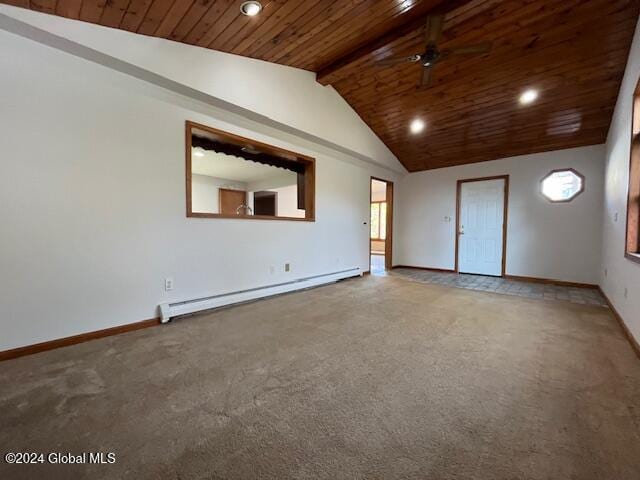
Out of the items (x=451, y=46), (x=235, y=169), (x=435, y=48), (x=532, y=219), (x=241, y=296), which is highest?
(x=451, y=46)

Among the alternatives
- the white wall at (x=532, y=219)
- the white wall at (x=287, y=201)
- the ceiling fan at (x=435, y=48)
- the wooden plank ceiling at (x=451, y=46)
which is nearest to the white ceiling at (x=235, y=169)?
the white wall at (x=287, y=201)

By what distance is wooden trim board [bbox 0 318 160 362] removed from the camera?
82.7 inches

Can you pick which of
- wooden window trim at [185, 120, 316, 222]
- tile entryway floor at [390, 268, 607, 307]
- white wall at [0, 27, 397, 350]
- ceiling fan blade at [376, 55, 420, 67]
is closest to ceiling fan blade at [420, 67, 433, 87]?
ceiling fan blade at [376, 55, 420, 67]

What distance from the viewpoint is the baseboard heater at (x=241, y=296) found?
114 inches

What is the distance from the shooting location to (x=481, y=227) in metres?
5.70

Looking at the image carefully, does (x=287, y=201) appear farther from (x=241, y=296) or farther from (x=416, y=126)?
(x=241, y=296)

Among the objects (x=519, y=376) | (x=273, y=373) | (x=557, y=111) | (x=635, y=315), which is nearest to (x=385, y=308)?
(x=519, y=376)

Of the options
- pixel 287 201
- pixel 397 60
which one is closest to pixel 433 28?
pixel 397 60

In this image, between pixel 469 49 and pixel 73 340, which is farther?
pixel 469 49

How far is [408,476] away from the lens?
3.55 feet

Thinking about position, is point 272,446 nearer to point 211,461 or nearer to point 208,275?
point 211,461

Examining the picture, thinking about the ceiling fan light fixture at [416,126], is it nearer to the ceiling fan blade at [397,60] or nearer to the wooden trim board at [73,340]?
the ceiling fan blade at [397,60]

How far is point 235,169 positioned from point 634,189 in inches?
250

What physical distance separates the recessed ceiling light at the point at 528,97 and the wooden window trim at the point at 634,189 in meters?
1.43
